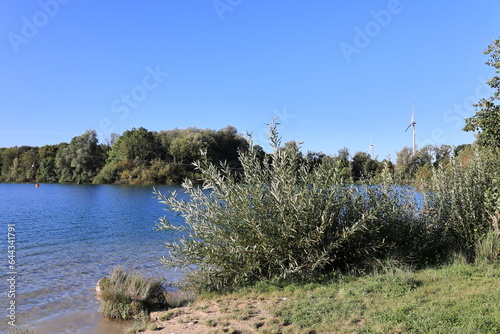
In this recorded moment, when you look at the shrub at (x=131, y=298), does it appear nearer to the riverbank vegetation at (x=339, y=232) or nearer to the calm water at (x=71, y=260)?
the calm water at (x=71, y=260)

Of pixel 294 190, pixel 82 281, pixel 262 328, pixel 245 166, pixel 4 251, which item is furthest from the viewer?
pixel 4 251

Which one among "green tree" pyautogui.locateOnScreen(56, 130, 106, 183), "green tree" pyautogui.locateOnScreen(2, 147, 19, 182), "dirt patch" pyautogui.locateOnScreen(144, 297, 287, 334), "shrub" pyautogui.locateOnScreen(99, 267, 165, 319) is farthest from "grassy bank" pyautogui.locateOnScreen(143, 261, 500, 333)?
"green tree" pyautogui.locateOnScreen(2, 147, 19, 182)

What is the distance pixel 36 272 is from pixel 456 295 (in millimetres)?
13269

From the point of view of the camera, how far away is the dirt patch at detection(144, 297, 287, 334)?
6.30 metres

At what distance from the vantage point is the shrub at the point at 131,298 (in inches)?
341

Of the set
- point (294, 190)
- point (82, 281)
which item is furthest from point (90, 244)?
point (294, 190)

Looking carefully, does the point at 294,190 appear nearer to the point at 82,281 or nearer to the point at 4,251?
the point at 82,281

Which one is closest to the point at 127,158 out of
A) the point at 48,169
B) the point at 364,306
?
the point at 48,169

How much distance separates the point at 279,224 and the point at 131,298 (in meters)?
4.08

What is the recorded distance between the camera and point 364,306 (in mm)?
6430

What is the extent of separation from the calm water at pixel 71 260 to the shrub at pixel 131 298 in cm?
29

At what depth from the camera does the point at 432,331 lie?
16.6ft

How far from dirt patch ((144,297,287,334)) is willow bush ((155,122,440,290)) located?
0.94m

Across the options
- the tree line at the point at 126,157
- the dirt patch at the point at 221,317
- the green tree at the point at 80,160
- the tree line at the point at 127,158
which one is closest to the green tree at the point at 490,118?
the dirt patch at the point at 221,317
